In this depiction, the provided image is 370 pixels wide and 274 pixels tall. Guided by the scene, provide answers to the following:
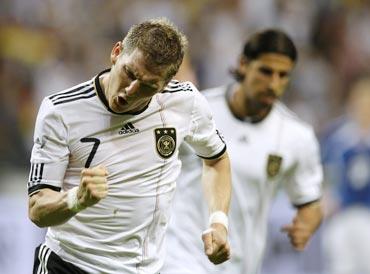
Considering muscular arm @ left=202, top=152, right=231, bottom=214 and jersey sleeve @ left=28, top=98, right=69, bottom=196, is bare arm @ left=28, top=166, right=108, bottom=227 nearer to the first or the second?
jersey sleeve @ left=28, top=98, right=69, bottom=196

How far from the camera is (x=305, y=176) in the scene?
609 cm

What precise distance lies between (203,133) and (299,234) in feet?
5.06

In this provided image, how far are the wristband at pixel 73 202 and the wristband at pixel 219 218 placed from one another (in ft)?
2.54

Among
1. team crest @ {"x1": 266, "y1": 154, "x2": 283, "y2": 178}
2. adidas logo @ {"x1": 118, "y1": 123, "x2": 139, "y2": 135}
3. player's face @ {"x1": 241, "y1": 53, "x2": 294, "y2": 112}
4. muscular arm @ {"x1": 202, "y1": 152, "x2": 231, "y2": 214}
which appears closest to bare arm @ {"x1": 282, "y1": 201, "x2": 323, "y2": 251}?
team crest @ {"x1": 266, "y1": 154, "x2": 283, "y2": 178}

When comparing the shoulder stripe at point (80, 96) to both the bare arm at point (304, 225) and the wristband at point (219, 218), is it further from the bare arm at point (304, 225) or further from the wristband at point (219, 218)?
the bare arm at point (304, 225)

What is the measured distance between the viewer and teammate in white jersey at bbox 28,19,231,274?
3910 millimetres

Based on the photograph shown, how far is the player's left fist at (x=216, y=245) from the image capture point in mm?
4094

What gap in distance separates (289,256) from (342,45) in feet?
14.2

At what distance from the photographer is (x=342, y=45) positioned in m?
12.7

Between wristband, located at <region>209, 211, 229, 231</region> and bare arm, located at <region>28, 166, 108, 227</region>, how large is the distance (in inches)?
29.0

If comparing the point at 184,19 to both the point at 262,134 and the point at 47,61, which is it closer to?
the point at 47,61

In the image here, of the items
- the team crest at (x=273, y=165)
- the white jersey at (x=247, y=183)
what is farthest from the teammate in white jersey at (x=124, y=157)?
the team crest at (x=273, y=165)

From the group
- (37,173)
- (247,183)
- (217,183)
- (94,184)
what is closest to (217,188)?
(217,183)

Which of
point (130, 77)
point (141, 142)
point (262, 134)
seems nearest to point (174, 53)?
point (130, 77)
